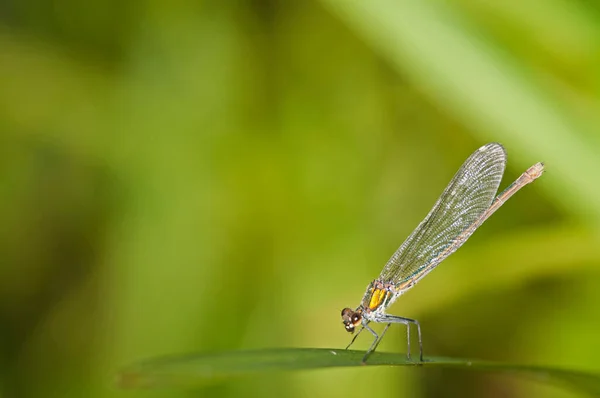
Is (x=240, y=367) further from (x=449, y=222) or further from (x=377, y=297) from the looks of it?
(x=449, y=222)

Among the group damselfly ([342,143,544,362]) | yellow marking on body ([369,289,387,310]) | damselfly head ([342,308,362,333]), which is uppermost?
damselfly ([342,143,544,362])

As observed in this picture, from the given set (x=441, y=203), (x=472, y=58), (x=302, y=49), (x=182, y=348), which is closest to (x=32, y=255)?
(x=182, y=348)

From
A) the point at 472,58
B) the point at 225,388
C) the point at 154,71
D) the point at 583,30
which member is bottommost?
the point at 225,388

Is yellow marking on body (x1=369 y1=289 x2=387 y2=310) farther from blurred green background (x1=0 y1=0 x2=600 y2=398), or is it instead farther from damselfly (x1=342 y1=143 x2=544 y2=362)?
blurred green background (x1=0 y1=0 x2=600 y2=398)

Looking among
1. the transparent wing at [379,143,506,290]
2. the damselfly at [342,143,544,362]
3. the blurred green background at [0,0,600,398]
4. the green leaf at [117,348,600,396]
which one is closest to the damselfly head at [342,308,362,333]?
the damselfly at [342,143,544,362]

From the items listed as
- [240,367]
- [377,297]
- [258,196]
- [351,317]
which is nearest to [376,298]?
[377,297]

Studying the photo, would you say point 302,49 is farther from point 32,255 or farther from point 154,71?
point 32,255

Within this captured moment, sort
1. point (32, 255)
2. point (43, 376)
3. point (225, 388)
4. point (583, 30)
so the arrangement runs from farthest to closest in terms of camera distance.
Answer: point (32, 255) < point (43, 376) < point (225, 388) < point (583, 30)
